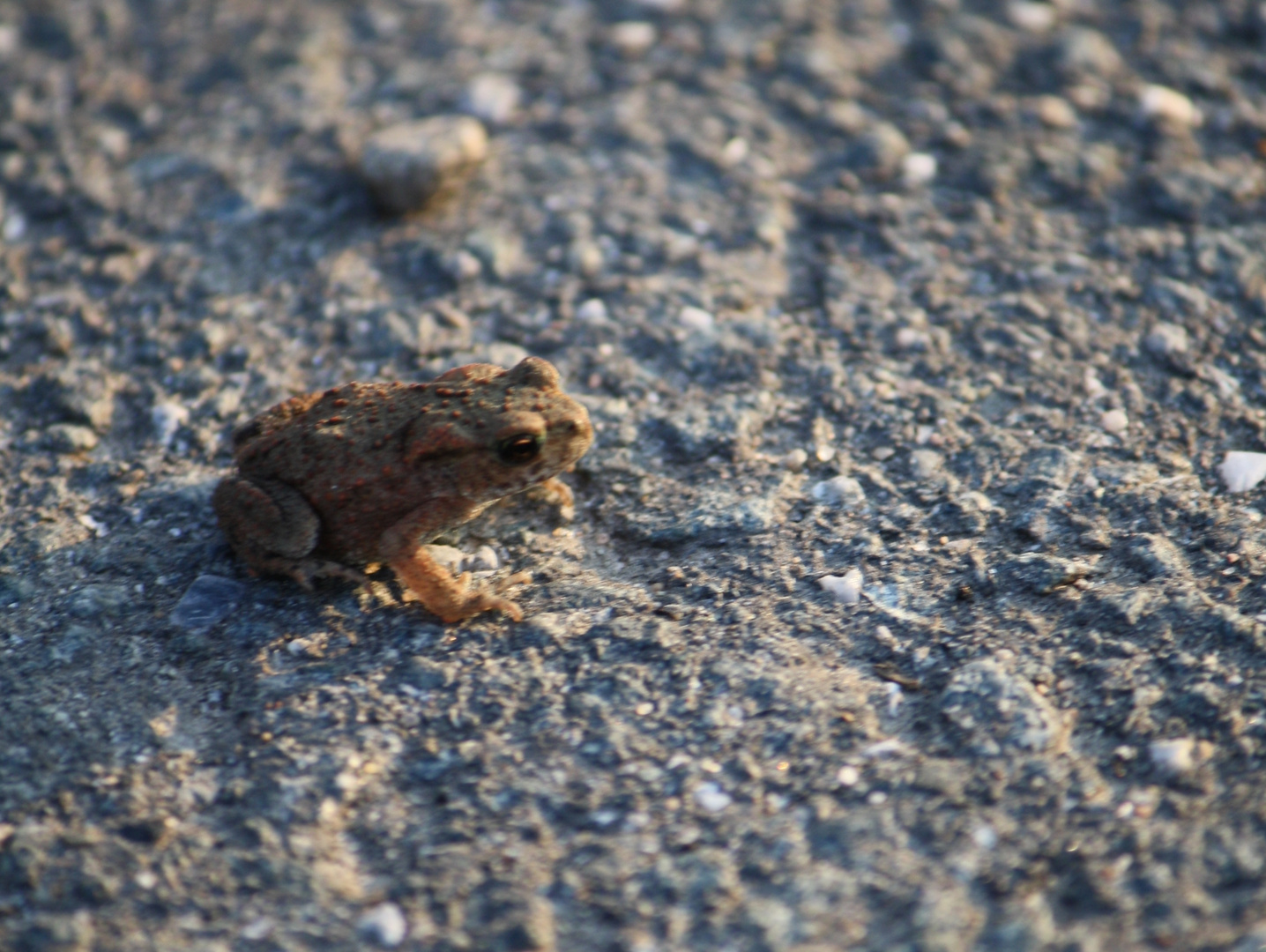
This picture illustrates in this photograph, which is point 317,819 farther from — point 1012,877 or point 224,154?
point 224,154

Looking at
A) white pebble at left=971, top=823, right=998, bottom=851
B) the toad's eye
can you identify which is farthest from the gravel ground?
the toad's eye

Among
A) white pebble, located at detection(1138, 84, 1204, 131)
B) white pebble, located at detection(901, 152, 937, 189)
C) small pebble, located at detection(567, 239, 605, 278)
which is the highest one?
white pebble, located at detection(1138, 84, 1204, 131)

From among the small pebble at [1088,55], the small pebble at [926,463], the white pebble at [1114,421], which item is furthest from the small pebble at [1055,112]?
the small pebble at [926,463]

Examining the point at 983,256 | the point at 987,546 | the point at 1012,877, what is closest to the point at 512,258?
the point at 983,256

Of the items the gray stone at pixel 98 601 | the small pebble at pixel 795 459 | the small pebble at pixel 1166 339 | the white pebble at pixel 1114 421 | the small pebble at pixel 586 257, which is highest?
the small pebble at pixel 1166 339

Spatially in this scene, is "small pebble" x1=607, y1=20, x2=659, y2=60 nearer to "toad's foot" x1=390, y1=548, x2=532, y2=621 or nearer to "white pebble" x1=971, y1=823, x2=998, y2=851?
"toad's foot" x1=390, y1=548, x2=532, y2=621

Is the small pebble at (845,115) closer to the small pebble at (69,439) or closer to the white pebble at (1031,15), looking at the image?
the white pebble at (1031,15)
